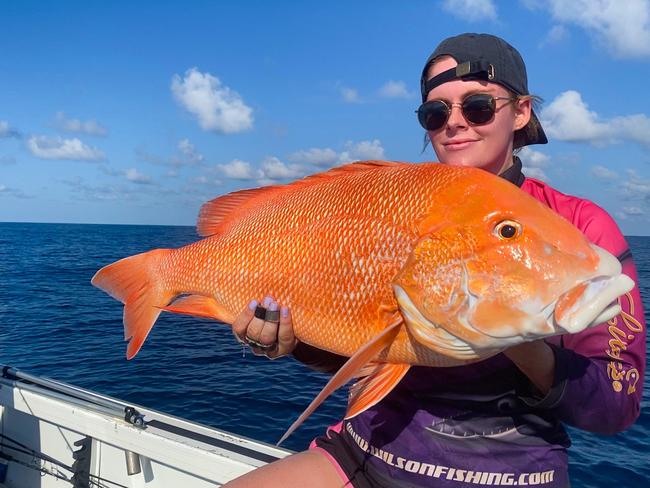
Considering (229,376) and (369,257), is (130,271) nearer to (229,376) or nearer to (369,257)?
(369,257)

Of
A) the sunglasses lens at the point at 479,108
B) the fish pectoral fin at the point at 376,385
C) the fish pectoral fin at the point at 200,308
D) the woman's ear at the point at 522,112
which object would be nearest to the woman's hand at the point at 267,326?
the fish pectoral fin at the point at 200,308

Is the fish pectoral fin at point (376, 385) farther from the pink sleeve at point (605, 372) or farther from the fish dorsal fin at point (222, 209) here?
the fish dorsal fin at point (222, 209)

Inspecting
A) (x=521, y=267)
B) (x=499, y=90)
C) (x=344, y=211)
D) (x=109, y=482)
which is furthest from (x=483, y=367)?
(x=109, y=482)

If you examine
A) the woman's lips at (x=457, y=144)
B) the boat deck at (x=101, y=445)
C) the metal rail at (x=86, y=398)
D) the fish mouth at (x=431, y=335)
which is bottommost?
the boat deck at (x=101, y=445)

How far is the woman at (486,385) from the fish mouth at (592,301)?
0.87 ft

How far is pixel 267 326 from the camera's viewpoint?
83.7 inches

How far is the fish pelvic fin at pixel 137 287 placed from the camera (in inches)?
102

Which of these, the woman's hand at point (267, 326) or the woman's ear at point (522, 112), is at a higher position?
the woman's ear at point (522, 112)

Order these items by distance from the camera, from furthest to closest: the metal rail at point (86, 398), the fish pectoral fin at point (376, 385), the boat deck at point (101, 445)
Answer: the metal rail at point (86, 398), the boat deck at point (101, 445), the fish pectoral fin at point (376, 385)

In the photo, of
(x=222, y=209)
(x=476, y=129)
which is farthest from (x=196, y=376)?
(x=476, y=129)

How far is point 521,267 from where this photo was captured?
1563 mm

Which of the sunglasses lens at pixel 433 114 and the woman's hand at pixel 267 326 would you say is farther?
the sunglasses lens at pixel 433 114

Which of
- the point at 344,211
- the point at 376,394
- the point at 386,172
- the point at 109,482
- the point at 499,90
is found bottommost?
the point at 109,482

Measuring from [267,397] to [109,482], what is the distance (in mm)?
5581
